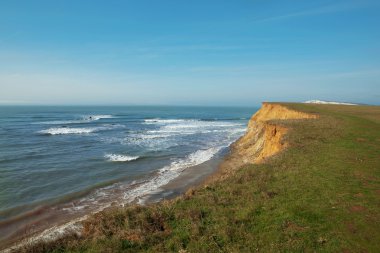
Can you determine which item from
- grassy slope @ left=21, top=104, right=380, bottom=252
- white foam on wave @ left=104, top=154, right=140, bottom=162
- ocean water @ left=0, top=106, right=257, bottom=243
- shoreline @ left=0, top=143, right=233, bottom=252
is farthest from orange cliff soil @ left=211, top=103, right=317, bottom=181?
white foam on wave @ left=104, top=154, right=140, bottom=162

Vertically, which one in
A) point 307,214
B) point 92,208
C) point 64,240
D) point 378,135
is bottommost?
point 92,208

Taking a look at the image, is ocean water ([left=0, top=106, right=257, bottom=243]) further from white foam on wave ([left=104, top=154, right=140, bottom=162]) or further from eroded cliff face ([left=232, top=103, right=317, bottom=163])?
eroded cliff face ([left=232, top=103, right=317, bottom=163])

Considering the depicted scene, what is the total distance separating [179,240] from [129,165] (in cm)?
1582

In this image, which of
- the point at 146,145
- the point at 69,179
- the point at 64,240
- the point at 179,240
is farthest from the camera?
the point at 146,145

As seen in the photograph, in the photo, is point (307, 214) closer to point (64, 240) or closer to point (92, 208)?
point (64, 240)

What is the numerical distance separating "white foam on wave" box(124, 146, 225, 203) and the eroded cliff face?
3.22 metres

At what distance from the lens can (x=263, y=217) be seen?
8258 mm

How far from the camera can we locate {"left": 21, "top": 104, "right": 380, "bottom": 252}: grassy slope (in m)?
6.99

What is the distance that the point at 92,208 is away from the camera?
13.7 m

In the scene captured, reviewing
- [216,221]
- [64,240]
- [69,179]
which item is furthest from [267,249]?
[69,179]

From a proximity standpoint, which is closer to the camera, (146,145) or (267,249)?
(267,249)

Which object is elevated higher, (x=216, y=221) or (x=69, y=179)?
(x=216, y=221)

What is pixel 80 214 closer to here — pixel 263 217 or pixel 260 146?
pixel 263 217

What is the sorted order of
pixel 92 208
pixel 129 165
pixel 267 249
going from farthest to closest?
pixel 129 165 < pixel 92 208 < pixel 267 249
